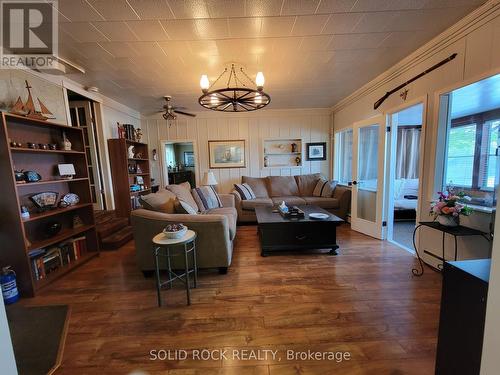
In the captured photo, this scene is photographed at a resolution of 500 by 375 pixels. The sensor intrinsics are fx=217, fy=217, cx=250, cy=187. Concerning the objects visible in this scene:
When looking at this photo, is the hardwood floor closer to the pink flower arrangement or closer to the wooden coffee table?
the wooden coffee table

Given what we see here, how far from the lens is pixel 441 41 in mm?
2283

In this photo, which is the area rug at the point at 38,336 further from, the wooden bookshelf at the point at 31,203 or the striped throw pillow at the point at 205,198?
the striped throw pillow at the point at 205,198

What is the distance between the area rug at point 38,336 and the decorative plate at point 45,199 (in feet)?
3.40

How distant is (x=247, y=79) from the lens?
3.34 m

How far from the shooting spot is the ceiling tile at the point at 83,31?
1.95 meters

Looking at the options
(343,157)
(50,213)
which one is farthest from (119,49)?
(343,157)

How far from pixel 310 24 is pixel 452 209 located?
7.37 feet

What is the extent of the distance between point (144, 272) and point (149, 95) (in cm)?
311

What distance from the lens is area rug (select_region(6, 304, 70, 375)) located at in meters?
1.46

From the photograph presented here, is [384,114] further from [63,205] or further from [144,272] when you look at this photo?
[63,205]

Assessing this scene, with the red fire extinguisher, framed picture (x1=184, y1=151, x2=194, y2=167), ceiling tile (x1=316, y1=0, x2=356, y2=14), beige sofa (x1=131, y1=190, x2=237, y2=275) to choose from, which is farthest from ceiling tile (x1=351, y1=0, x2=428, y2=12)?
framed picture (x1=184, y1=151, x2=194, y2=167)

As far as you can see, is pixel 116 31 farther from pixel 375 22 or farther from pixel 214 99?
pixel 375 22

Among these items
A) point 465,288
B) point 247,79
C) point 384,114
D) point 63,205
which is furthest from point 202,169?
point 465,288

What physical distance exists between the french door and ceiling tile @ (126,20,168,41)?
10.4ft
